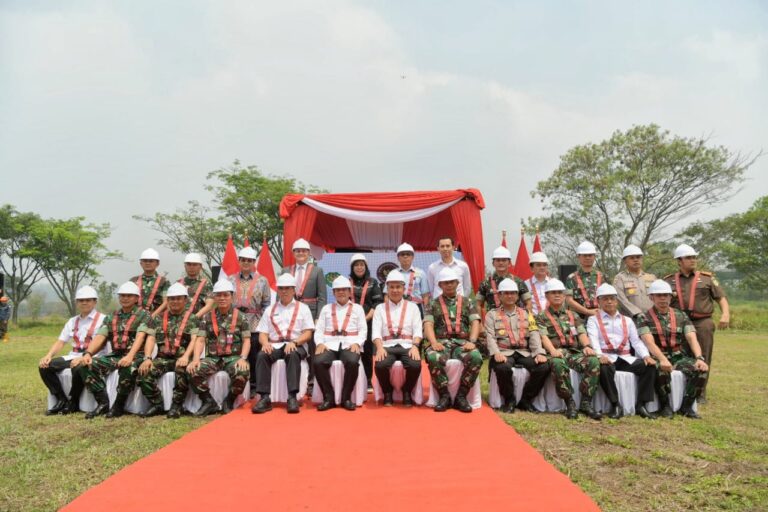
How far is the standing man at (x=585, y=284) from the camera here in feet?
15.5

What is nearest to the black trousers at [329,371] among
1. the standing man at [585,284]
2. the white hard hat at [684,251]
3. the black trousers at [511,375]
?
the black trousers at [511,375]

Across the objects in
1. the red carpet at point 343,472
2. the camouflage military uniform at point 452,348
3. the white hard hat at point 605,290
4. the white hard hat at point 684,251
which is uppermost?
the white hard hat at point 684,251

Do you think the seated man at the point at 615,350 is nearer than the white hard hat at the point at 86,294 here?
Yes

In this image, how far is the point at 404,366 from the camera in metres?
4.23

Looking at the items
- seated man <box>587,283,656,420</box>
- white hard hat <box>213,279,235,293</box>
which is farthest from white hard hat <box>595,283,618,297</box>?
white hard hat <box>213,279,235,293</box>

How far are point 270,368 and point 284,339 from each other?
29cm

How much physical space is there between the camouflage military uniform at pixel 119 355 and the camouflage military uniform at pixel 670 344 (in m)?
4.61

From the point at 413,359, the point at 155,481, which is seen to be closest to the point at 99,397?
the point at 155,481

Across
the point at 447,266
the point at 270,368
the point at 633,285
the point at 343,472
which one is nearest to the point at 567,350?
the point at 633,285

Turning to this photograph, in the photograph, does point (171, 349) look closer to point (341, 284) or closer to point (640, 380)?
point (341, 284)

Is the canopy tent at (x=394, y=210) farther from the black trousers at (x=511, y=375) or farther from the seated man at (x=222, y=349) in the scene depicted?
the black trousers at (x=511, y=375)

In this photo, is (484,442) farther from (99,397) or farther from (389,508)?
(99,397)

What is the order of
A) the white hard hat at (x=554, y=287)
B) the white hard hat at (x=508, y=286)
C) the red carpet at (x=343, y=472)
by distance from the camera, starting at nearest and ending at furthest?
the red carpet at (x=343, y=472) < the white hard hat at (x=508, y=286) < the white hard hat at (x=554, y=287)

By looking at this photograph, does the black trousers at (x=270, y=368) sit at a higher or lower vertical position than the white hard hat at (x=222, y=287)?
lower
